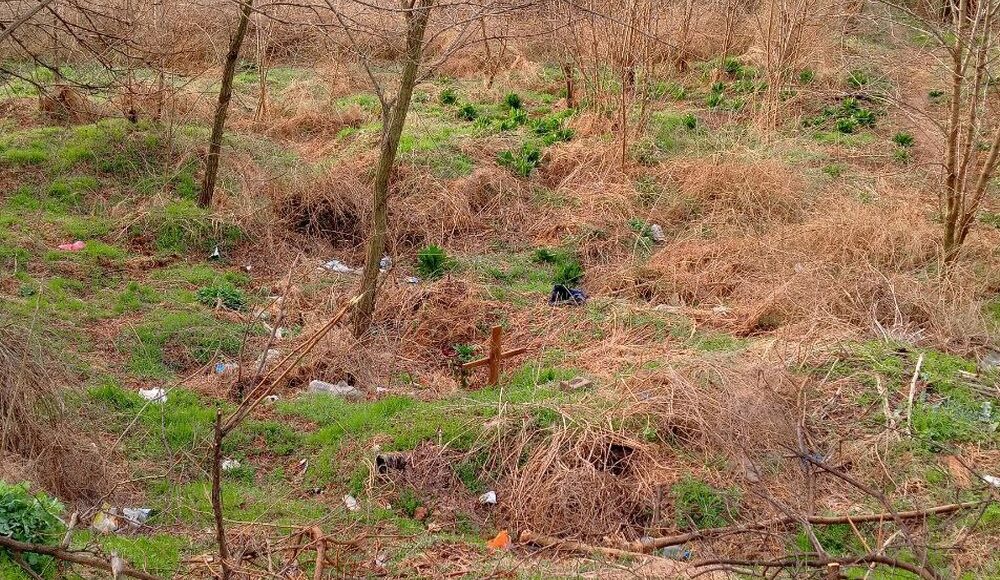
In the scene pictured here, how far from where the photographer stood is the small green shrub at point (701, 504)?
583 cm

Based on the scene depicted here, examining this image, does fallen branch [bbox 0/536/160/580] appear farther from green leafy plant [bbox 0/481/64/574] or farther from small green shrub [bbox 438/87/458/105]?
small green shrub [bbox 438/87/458/105]

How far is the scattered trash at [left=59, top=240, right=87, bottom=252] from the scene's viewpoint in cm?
912

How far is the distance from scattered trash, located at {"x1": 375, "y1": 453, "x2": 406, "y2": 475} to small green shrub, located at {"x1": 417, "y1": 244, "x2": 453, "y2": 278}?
3.40 metres

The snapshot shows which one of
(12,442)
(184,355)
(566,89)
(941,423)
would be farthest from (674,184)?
(12,442)

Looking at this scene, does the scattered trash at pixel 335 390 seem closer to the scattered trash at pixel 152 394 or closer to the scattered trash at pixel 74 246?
the scattered trash at pixel 152 394

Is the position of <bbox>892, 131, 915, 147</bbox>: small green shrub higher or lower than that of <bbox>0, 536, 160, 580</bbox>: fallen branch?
higher

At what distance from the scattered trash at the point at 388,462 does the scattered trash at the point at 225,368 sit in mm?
1737

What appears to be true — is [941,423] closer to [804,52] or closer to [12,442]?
[12,442]

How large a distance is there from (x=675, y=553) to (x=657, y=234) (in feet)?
18.1

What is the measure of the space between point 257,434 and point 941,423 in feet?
15.4

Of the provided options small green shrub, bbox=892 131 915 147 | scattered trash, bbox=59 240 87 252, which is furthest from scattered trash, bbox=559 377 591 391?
small green shrub, bbox=892 131 915 147

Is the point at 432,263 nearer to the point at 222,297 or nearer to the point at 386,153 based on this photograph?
the point at 222,297

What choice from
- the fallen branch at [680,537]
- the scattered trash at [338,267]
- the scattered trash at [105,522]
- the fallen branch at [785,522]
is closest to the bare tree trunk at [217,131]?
the scattered trash at [338,267]

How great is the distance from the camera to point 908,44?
48.7 ft
